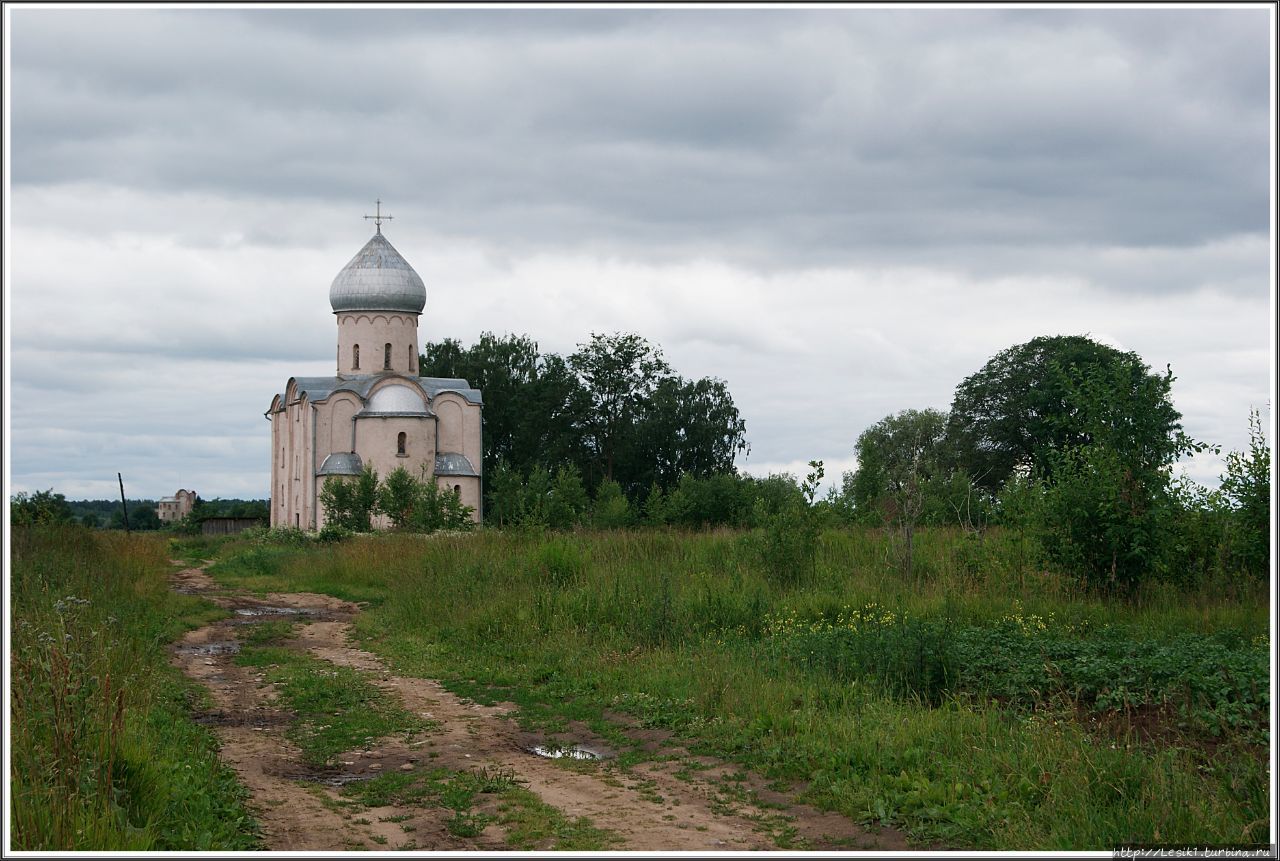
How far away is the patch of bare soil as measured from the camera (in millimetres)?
6617

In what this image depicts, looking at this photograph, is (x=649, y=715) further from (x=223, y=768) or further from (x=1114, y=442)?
(x=1114, y=442)

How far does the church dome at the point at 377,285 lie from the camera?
176 ft

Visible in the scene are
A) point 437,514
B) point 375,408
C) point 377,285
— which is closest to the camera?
point 437,514

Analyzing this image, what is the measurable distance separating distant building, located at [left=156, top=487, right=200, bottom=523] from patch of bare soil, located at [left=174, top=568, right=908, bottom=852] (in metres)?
73.1

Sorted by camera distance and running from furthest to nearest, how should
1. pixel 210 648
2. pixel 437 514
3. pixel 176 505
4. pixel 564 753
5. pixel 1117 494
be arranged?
pixel 176 505
pixel 437 514
pixel 210 648
pixel 1117 494
pixel 564 753

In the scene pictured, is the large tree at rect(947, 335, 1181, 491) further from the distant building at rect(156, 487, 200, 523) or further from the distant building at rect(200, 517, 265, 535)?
the distant building at rect(156, 487, 200, 523)

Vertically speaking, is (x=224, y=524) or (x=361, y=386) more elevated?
(x=361, y=386)

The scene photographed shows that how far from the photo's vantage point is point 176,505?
3605 inches

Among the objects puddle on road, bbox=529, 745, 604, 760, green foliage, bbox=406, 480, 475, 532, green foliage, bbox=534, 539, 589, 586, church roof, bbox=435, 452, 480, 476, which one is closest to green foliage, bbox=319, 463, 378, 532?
green foliage, bbox=406, 480, 475, 532

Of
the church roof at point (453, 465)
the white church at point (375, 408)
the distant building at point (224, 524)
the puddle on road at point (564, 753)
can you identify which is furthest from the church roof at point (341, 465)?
the puddle on road at point (564, 753)

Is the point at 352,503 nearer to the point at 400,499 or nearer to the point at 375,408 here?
the point at 400,499

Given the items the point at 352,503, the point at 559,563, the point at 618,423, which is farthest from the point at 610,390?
the point at 559,563

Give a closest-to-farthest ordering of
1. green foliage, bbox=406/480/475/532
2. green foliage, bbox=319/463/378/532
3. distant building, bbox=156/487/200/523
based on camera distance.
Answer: green foliage, bbox=406/480/475/532 < green foliage, bbox=319/463/378/532 < distant building, bbox=156/487/200/523

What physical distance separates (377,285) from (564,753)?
47.0 meters
